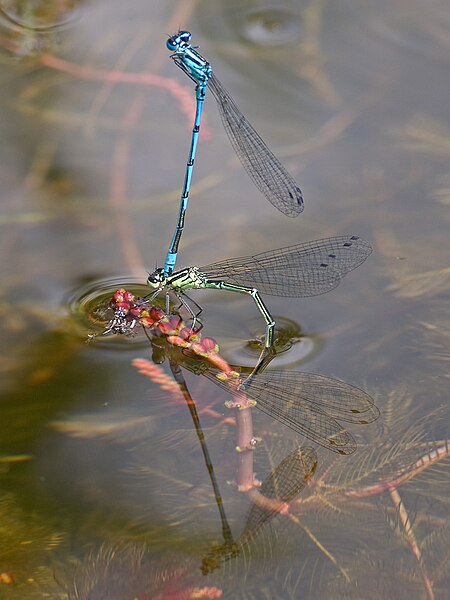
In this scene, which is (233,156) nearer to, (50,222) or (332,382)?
(50,222)

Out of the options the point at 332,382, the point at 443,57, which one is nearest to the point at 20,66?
the point at 443,57

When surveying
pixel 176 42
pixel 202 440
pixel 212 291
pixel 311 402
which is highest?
pixel 176 42

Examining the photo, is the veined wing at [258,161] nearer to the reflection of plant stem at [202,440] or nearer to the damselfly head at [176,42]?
the damselfly head at [176,42]

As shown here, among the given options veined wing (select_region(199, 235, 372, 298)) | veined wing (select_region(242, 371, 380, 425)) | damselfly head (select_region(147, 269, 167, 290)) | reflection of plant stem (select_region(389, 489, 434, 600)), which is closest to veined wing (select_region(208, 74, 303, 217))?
veined wing (select_region(199, 235, 372, 298))

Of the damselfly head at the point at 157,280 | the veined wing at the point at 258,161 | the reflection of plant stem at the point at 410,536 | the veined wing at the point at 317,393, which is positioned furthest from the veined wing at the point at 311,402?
the veined wing at the point at 258,161

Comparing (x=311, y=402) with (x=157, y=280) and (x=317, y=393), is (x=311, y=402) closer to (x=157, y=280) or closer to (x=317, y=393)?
(x=317, y=393)

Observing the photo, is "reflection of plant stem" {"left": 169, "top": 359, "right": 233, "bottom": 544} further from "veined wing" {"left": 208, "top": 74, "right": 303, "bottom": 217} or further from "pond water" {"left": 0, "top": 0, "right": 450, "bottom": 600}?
"veined wing" {"left": 208, "top": 74, "right": 303, "bottom": 217}

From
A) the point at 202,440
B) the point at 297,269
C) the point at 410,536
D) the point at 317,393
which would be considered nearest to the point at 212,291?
the point at 297,269
